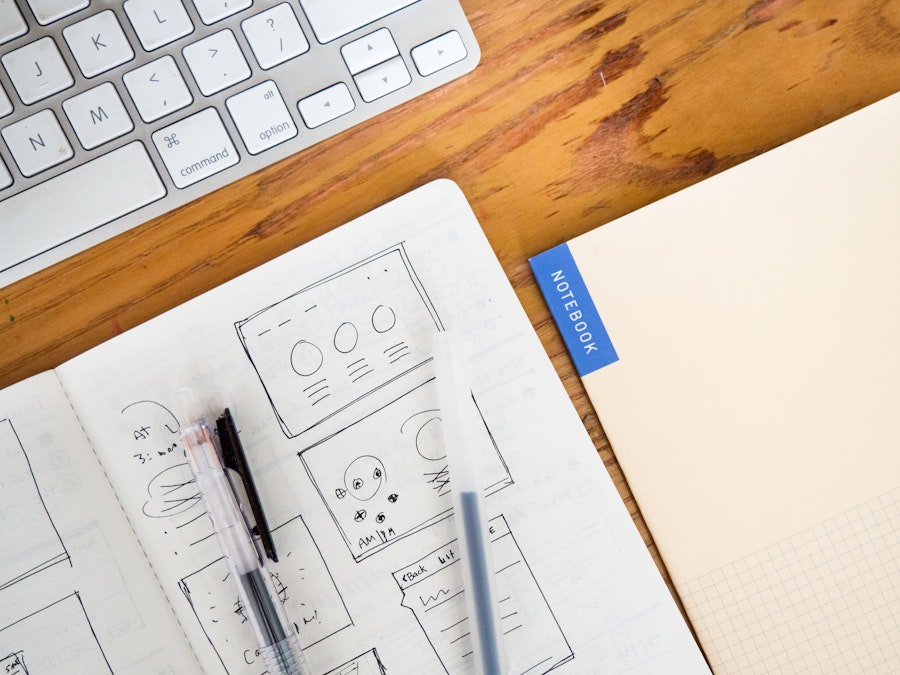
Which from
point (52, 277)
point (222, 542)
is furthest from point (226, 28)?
point (222, 542)

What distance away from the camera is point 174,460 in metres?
0.41

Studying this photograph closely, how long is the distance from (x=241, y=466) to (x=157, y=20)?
0.90 feet

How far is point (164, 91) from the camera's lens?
39 cm

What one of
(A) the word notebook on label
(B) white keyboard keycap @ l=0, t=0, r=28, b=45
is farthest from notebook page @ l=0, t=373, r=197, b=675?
(B) white keyboard keycap @ l=0, t=0, r=28, b=45

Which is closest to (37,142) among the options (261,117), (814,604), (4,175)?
(4,175)

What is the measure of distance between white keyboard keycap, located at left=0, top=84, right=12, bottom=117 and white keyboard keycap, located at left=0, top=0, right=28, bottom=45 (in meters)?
0.03

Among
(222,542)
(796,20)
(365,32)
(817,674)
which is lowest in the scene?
(817,674)

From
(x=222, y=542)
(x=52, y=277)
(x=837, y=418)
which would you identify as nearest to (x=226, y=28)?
(x=52, y=277)

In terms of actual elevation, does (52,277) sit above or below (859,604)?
above

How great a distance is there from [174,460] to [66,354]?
10 cm

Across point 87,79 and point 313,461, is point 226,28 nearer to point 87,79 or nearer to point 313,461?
point 87,79

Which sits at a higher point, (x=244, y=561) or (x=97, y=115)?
(x=97, y=115)

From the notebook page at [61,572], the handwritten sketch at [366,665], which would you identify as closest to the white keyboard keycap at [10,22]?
the notebook page at [61,572]

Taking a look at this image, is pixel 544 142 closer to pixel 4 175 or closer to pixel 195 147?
pixel 195 147
